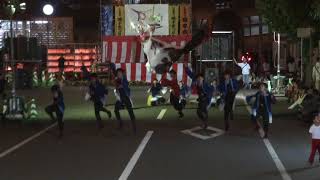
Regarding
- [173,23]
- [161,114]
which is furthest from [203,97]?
[173,23]

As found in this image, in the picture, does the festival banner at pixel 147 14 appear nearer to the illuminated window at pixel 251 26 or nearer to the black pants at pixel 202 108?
the black pants at pixel 202 108

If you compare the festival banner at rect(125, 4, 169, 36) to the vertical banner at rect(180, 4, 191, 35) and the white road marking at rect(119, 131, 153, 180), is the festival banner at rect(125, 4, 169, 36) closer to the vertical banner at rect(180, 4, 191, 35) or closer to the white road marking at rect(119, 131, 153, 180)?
the vertical banner at rect(180, 4, 191, 35)

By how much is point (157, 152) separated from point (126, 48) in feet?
63.5

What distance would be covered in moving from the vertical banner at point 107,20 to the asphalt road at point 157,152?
1294cm

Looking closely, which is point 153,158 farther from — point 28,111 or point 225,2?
point 225,2

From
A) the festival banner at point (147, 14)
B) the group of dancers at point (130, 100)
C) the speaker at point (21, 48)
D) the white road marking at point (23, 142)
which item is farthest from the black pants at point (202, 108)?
the speaker at point (21, 48)

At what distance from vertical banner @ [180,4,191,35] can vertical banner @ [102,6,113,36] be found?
11.4 ft

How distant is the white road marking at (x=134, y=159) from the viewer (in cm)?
1139

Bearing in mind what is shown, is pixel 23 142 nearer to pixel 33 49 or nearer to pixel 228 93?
pixel 228 93

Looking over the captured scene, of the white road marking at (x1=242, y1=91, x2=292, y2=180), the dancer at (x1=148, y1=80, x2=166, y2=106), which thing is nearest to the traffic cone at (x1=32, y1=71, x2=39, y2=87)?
the dancer at (x1=148, y1=80, x2=166, y2=106)

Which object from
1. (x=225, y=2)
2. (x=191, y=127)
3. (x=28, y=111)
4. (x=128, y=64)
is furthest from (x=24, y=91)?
(x=225, y=2)

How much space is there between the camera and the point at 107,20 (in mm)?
33062

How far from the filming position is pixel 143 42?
105 feet

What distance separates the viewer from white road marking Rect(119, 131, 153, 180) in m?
11.4
